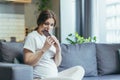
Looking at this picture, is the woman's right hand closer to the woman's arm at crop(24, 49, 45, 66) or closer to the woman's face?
the woman's arm at crop(24, 49, 45, 66)

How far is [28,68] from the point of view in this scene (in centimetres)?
221

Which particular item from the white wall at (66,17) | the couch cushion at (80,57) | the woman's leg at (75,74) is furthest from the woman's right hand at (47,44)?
the white wall at (66,17)

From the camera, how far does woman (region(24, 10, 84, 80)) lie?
7.73 feet

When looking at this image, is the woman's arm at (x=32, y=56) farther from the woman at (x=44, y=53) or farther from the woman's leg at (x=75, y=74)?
the woman's leg at (x=75, y=74)

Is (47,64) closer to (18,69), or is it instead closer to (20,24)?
(18,69)

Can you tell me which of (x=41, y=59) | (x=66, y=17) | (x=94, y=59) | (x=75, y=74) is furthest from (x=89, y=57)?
(x=66, y=17)

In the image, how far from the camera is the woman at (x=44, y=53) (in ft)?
7.73

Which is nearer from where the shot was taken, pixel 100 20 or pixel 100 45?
pixel 100 45

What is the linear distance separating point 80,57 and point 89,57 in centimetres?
12

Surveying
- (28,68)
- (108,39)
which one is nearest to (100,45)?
(108,39)

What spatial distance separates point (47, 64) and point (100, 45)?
1.10 meters

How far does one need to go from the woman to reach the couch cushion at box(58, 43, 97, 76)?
0.48m

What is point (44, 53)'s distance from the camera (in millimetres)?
2428

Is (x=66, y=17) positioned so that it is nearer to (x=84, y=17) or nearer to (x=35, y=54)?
(x=84, y=17)
